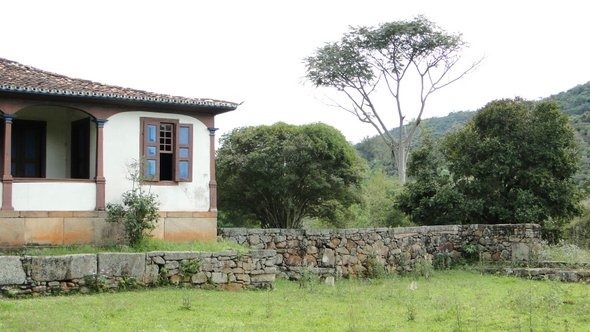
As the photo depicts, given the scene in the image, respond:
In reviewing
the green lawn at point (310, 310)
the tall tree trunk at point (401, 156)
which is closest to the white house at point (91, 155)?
the green lawn at point (310, 310)

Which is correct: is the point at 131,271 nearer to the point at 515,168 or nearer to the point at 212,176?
the point at 212,176

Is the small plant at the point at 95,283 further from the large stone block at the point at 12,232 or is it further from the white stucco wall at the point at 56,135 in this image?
the white stucco wall at the point at 56,135

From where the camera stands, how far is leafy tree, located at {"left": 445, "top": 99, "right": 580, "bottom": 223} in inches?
1035

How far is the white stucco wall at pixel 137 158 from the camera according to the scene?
1870 centimetres

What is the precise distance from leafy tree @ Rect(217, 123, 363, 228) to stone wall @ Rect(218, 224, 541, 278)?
6.49 meters

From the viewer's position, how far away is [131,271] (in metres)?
16.8

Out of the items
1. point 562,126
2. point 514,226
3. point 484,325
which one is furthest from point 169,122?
point 562,126

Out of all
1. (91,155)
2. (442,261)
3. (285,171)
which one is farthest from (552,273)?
(91,155)

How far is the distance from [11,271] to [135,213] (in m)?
3.43

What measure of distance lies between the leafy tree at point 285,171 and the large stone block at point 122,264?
43.3 feet

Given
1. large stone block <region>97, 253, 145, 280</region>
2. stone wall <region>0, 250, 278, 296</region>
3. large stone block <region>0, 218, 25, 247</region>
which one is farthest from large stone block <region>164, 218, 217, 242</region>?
large stone block <region>0, 218, 25, 247</region>

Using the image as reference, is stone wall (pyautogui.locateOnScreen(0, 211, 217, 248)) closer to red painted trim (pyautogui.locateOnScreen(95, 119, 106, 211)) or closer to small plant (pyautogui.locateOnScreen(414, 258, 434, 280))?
red painted trim (pyautogui.locateOnScreen(95, 119, 106, 211))

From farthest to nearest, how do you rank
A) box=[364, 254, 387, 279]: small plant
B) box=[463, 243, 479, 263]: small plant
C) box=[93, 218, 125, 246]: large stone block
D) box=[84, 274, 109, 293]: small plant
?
box=[463, 243, 479, 263]: small plant → box=[364, 254, 387, 279]: small plant → box=[93, 218, 125, 246]: large stone block → box=[84, 274, 109, 293]: small plant

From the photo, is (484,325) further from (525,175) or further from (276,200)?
(276,200)
